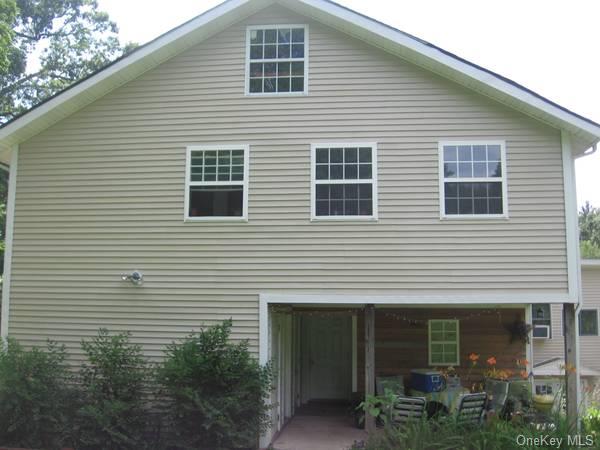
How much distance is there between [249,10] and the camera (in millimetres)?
10180

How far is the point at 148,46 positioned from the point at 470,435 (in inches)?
307

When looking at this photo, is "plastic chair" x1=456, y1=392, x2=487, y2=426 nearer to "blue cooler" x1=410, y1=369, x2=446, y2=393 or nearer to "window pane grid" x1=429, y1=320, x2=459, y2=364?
"blue cooler" x1=410, y1=369, x2=446, y2=393

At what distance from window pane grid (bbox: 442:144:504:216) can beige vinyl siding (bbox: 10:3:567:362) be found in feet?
0.62

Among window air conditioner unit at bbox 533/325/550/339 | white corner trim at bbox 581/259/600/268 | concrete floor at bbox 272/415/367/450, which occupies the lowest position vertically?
concrete floor at bbox 272/415/367/450

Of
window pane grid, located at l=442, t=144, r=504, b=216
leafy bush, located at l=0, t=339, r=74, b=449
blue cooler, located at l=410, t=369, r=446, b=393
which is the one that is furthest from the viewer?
blue cooler, located at l=410, t=369, r=446, b=393

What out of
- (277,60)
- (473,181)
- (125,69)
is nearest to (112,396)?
(125,69)

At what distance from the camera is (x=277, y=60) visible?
10.2 meters

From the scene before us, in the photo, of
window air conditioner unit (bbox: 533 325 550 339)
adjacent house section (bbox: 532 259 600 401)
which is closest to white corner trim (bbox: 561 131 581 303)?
adjacent house section (bbox: 532 259 600 401)

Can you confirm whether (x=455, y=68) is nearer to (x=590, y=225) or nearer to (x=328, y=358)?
(x=328, y=358)

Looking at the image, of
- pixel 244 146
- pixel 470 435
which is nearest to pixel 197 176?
pixel 244 146

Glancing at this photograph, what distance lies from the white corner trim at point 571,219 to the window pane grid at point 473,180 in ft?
3.26

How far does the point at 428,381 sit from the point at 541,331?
25.4ft

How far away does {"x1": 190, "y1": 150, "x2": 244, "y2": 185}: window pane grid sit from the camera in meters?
10.0

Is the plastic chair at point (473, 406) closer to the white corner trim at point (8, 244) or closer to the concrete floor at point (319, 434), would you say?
the concrete floor at point (319, 434)
